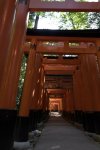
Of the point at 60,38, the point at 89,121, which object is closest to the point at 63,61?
the point at 89,121

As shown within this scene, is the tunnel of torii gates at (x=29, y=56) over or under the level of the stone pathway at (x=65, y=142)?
over

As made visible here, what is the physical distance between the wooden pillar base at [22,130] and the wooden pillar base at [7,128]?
2.93 m

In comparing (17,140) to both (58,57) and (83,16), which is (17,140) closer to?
(58,57)

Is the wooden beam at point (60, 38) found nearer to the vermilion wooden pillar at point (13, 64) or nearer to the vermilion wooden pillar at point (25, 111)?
the vermilion wooden pillar at point (25, 111)

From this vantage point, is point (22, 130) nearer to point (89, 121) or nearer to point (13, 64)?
point (13, 64)

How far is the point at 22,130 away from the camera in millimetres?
10141

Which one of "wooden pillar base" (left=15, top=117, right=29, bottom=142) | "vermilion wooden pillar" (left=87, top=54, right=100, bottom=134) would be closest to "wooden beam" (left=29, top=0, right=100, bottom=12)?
"wooden pillar base" (left=15, top=117, right=29, bottom=142)

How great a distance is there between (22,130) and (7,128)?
11.0 feet

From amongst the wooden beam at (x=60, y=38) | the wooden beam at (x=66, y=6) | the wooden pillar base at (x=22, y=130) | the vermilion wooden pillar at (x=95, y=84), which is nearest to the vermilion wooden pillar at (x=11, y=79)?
the wooden beam at (x=66, y=6)

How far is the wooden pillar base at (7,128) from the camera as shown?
21.7 ft

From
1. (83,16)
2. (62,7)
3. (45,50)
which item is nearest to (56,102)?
(83,16)

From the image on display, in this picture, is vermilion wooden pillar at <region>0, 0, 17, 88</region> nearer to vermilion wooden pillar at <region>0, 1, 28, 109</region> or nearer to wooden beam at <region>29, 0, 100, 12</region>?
vermilion wooden pillar at <region>0, 1, 28, 109</region>

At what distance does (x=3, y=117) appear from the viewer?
6492 mm

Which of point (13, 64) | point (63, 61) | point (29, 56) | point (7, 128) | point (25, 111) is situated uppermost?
point (63, 61)
